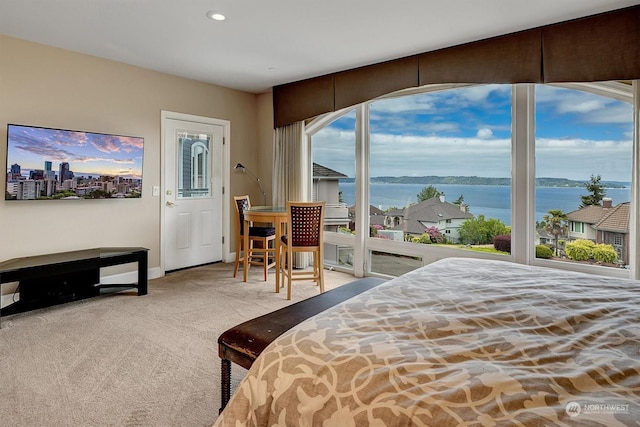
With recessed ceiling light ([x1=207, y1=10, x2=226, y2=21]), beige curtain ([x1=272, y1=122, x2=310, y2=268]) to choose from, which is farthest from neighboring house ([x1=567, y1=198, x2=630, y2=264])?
recessed ceiling light ([x1=207, y1=10, x2=226, y2=21])

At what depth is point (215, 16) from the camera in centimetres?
296

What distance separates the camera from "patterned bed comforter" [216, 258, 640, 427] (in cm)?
78

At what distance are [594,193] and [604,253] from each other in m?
0.51

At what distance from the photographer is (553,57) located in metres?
3.03

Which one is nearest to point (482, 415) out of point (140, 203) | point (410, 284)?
point (410, 284)

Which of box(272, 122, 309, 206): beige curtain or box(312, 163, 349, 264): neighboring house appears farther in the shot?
box(272, 122, 309, 206): beige curtain

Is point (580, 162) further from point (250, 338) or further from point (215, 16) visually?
point (215, 16)

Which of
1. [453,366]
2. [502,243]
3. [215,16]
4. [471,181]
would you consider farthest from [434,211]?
[453,366]

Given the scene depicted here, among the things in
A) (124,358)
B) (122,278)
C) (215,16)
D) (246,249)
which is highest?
(215,16)

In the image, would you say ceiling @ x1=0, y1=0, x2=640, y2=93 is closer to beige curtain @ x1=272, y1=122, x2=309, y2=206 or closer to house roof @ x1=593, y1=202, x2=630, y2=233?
beige curtain @ x1=272, y1=122, x2=309, y2=206

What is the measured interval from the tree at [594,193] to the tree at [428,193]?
4.30 feet

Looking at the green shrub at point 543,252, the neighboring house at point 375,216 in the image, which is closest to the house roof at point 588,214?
the green shrub at point 543,252

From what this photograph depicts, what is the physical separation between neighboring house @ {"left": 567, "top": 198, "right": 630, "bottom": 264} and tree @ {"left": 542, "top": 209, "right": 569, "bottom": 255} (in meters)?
0.05

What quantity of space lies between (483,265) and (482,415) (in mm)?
1507
